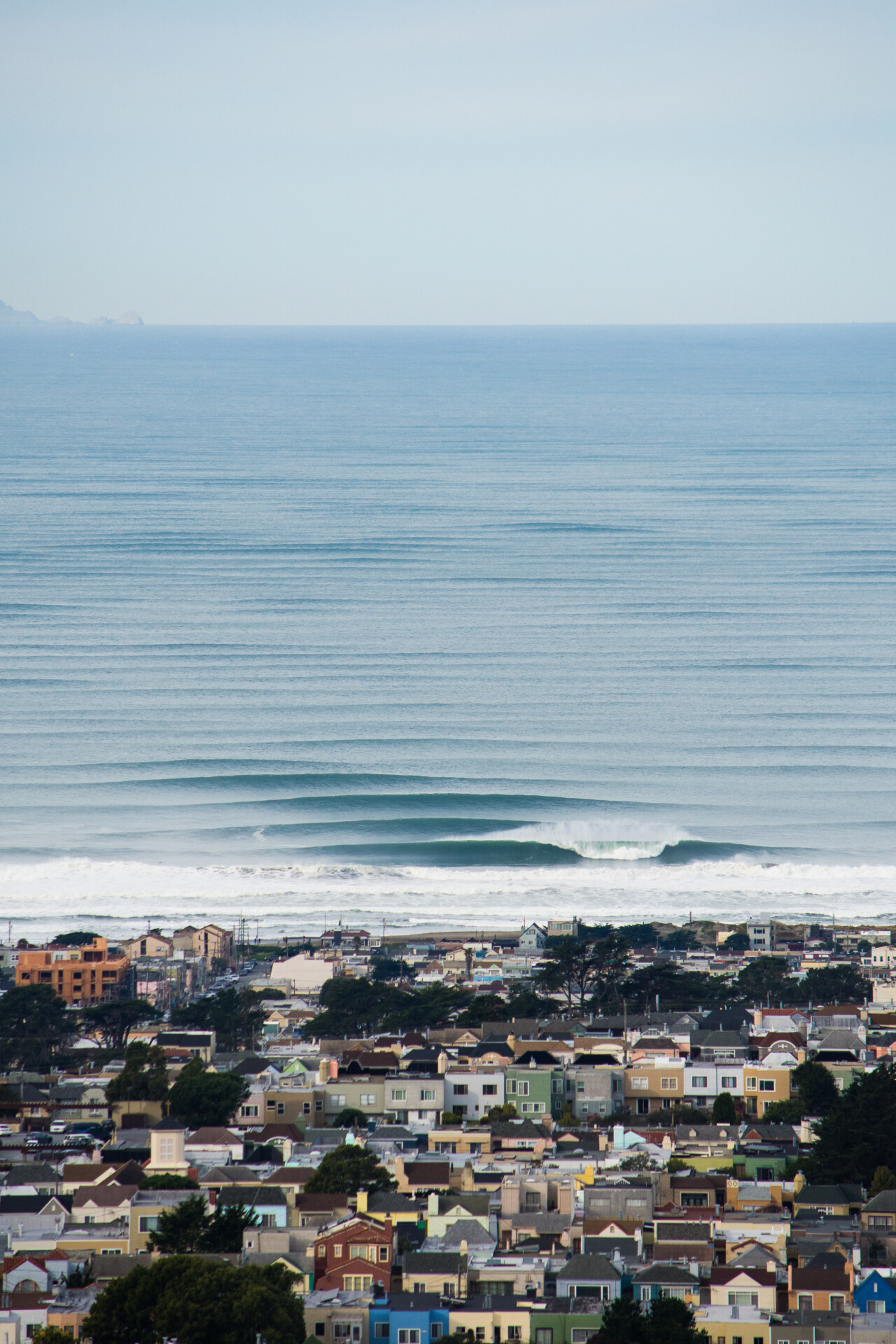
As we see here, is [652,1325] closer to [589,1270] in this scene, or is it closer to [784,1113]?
[589,1270]

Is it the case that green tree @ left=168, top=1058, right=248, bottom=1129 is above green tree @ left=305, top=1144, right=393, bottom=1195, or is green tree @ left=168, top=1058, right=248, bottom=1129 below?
above

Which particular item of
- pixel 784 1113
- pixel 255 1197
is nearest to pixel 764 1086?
pixel 784 1113

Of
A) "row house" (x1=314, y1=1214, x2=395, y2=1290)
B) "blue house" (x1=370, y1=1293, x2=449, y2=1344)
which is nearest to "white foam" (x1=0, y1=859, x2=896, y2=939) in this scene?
"row house" (x1=314, y1=1214, x2=395, y2=1290)

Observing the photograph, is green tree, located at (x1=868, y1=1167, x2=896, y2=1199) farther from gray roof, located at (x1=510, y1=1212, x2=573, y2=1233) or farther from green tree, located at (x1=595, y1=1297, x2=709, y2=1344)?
green tree, located at (x1=595, y1=1297, x2=709, y2=1344)

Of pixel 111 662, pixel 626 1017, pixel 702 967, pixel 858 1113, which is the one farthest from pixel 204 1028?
pixel 111 662

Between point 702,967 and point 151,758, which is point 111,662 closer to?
point 151,758

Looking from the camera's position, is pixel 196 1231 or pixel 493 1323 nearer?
→ pixel 493 1323

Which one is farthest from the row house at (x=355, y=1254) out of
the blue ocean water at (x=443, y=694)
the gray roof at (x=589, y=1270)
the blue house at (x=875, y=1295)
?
the blue ocean water at (x=443, y=694)
